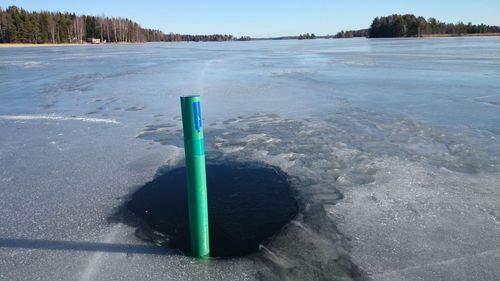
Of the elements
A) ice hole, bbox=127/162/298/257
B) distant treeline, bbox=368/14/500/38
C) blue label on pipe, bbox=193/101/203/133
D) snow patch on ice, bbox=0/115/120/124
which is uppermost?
distant treeline, bbox=368/14/500/38

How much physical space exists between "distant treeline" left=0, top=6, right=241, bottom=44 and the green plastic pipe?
3665 inches

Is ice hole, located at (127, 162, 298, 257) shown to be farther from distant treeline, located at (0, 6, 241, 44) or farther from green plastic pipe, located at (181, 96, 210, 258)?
distant treeline, located at (0, 6, 241, 44)

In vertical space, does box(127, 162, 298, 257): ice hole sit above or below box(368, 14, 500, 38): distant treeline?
below

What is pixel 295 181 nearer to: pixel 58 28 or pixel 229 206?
pixel 229 206

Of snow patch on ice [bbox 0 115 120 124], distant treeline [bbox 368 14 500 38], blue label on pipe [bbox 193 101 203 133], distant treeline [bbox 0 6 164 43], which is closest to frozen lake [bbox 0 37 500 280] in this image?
snow patch on ice [bbox 0 115 120 124]

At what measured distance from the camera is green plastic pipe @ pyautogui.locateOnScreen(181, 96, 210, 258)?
2.15 metres

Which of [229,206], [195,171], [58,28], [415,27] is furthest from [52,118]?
[415,27]

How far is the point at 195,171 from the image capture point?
7.43 feet

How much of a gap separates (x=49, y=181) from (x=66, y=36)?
344 ft

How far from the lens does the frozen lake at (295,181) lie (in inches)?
93.8

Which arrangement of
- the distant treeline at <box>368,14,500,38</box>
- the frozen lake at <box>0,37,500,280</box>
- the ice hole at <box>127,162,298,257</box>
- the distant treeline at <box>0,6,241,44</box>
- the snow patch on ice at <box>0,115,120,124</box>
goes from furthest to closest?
the distant treeline at <box>368,14,500,38</box>, the distant treeline at <box>0,6,241,44</box>, the snow patch on ice at <box>0,115,120,124</box>, the ice hole at <box>127,162,298,257</box>, the frozen lake at <box>0,37,500,280</box>

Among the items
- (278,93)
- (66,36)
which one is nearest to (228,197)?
(278,93)

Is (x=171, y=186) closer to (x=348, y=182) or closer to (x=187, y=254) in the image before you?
(x=187, y=254)

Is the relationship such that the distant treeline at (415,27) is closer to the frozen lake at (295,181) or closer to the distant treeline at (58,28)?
the distant treeline at (58,28)
